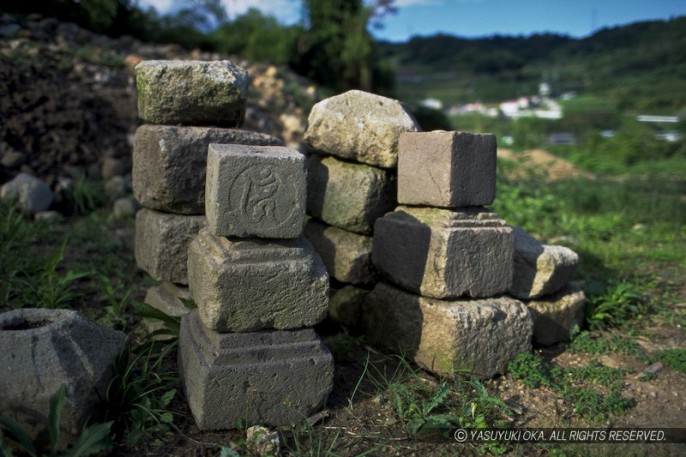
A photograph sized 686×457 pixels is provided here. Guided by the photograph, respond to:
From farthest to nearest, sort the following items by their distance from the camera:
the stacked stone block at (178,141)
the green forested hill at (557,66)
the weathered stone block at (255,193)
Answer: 1. the green forested hill at (557,66)
2. the stacked stone block at (178,141)
3. the weathered stone block at (255,193)

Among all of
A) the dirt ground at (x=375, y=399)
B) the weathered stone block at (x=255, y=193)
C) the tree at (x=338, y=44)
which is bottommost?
the dirt ground at (x=375, y=399)

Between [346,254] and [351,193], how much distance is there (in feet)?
1.40

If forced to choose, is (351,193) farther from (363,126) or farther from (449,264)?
(449,264)

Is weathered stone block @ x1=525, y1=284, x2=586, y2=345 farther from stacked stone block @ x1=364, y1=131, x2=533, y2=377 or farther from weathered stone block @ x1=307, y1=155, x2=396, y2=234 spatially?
weathered stone block @ x1=307, y1=155, x2=396, y2=234

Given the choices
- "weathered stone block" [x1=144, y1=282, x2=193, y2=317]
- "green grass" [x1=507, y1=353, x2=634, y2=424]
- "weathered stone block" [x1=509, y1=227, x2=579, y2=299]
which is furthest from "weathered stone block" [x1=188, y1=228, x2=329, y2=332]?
"weathered stone block" [x1=509, y1=227, x2=579, y2=299]

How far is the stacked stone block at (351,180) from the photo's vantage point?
4.02 metres

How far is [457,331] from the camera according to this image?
3.60 m

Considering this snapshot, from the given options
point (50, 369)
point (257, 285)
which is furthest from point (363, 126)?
point (50, 369)

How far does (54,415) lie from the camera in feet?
8.70

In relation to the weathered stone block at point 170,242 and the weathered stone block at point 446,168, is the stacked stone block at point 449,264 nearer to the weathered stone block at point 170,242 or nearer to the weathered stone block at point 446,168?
the weathered stone block at point 446,168

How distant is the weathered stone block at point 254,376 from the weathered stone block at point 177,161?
889 millimetres

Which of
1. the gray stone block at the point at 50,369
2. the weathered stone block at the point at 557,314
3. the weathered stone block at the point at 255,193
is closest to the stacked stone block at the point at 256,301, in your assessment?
the weathered stone block at the point at 255,193

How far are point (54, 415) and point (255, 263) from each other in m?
1.13

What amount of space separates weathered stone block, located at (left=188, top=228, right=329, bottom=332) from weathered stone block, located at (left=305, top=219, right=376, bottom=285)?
0.90 m
